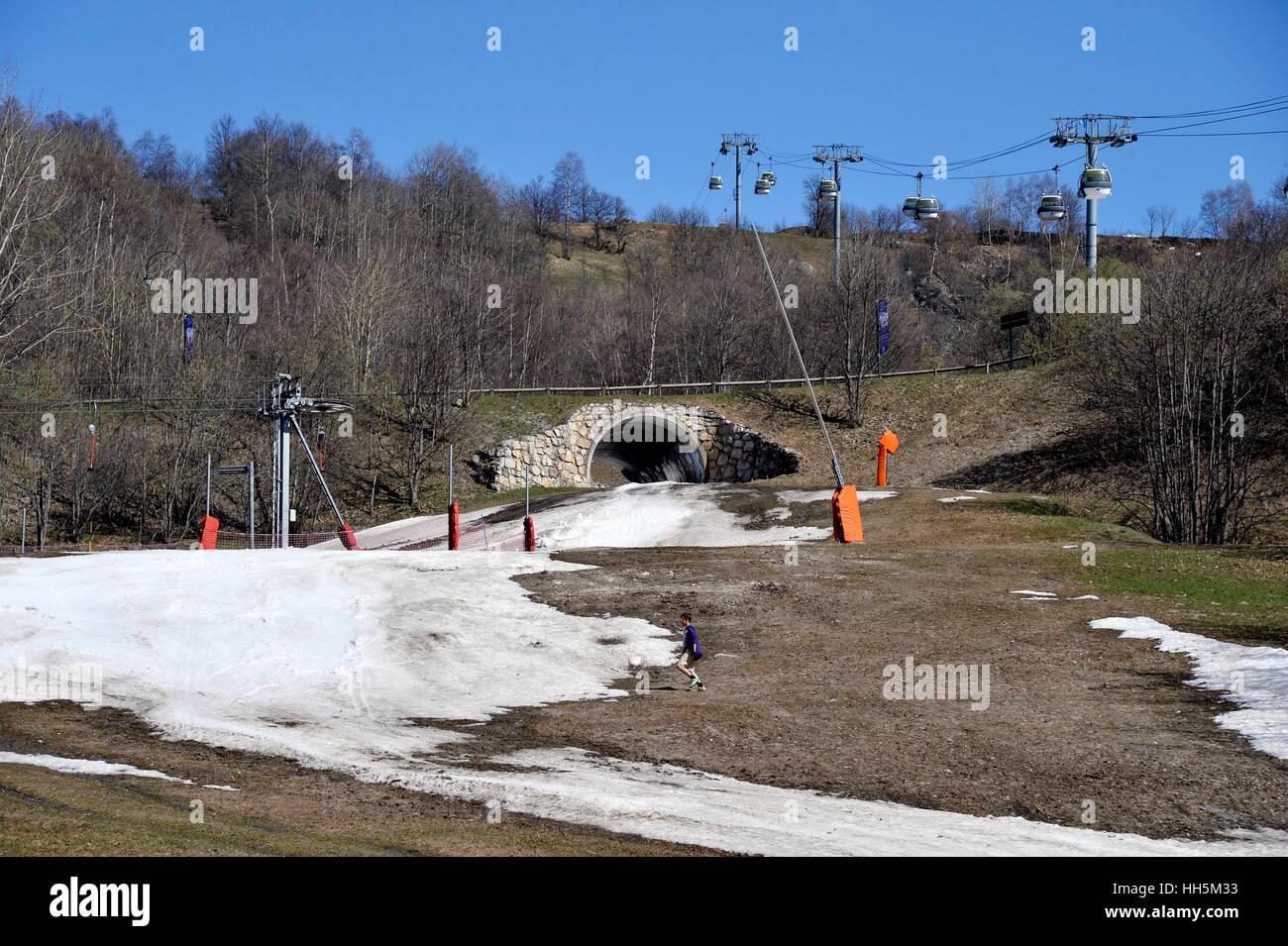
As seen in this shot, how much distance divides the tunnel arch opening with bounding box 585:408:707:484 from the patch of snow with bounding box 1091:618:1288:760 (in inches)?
1454

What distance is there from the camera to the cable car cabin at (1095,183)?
48219mm

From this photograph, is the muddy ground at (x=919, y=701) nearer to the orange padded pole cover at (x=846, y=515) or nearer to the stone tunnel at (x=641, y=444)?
the orange padded pole cover at (x=846, y=515)

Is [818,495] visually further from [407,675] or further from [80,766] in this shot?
[80,766]

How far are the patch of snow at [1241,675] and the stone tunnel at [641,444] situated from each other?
33470 millimetres

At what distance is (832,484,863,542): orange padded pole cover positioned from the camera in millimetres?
25781

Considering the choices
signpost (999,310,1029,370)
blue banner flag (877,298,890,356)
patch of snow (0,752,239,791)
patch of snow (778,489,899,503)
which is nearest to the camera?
patch of snow (0,752,239,791)

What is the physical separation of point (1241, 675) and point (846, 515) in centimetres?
961

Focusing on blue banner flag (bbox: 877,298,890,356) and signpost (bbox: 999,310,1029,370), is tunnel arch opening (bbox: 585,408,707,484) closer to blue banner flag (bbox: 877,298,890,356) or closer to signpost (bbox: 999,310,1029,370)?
blue banner flag (bbox: 877,298,890,356)

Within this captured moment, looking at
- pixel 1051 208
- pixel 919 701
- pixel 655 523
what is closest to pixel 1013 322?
pixel 1051 208

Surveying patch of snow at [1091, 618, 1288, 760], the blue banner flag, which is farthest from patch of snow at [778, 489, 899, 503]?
the blue banner flag

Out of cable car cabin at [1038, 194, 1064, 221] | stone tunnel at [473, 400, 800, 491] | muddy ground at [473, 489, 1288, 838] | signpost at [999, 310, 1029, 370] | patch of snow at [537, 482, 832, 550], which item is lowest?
muddy ground at [473, 489, 1288, 838]

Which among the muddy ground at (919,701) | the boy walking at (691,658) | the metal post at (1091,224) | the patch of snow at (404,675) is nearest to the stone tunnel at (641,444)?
the metal post at (1091,224)

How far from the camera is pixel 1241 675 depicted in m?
18.3

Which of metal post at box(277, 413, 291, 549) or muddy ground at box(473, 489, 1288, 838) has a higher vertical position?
metal post at box(277, 413, 291, 549)
